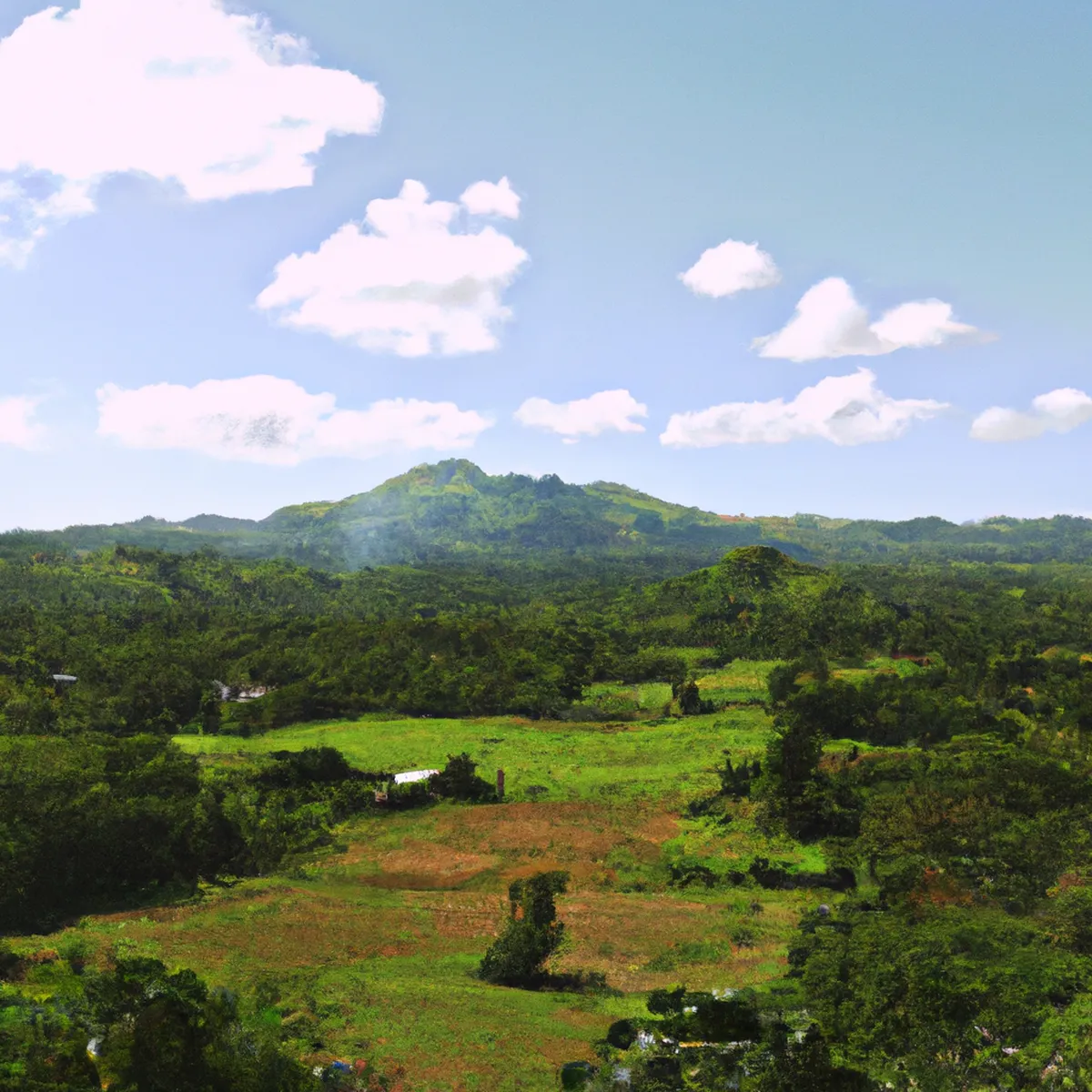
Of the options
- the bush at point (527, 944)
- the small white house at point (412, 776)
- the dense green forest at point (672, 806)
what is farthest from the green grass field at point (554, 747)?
the bush at point (527, 944)

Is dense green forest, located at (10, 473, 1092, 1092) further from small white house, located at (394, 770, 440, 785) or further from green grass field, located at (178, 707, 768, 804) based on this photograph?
green grass field, located at (178, 707, 768, 804)

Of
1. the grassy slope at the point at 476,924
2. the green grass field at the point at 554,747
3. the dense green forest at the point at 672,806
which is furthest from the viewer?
the green grass field at the point at 554,747

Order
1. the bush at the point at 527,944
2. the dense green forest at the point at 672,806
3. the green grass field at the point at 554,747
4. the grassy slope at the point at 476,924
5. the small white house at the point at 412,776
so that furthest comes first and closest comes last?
the green grass field at the point at 554,747
the small white house at the point at 412,776
the bush at the point at 527,944
the grassy slope at the point at 476,924
the dense green forest at the point at 672,806

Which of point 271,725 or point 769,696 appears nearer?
point 271,725

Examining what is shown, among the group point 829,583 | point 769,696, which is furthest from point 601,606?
point 769,696

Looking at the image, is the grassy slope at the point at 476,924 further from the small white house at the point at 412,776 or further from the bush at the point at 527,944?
the small white house at the point at 412,776

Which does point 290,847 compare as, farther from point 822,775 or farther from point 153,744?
point 822,775
